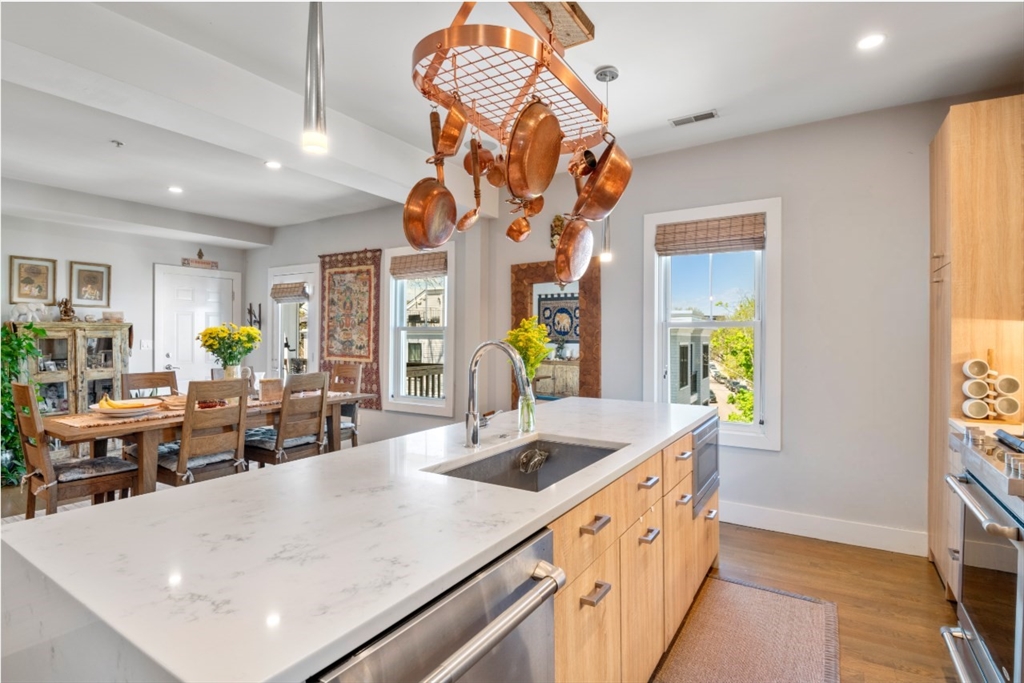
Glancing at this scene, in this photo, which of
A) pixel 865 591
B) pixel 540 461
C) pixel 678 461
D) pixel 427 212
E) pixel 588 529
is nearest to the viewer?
pixel 588 529

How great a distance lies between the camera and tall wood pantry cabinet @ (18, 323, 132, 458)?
4742 millimetres

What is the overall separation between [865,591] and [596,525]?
213cm

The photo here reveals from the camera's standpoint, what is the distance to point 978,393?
2402 mm

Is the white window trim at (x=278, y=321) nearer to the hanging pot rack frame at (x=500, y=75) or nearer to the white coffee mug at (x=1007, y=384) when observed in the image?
the hanging pot rack frame at (x=500, y=75)

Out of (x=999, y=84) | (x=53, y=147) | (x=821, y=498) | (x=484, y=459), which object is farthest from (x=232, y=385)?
(x=999, y=84)

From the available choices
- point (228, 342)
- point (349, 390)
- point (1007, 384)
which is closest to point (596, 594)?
point (1007, 384)

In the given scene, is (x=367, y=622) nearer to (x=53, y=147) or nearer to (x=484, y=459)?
(x=484, y=459)

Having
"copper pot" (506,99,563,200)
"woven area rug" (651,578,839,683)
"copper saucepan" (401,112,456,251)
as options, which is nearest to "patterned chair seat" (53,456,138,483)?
"copper saucepan" (401,112,456,251)

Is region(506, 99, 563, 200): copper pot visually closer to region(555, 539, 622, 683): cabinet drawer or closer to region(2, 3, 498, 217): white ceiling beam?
region(555, 539, 622, 683): cabinet drawer

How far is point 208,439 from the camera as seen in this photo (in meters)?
3.04

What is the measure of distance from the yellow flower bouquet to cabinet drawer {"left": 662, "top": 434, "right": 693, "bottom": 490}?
313 cm

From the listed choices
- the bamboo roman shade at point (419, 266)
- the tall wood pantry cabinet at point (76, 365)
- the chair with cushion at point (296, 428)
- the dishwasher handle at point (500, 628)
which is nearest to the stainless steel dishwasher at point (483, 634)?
the dishwasher handle at point (500, 628)

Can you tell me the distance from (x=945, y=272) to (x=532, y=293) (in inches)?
106

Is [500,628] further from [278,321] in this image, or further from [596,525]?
[278,321]
